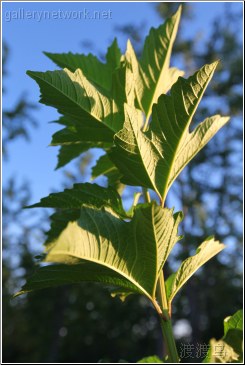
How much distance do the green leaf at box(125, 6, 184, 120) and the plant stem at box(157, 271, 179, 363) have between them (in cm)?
53

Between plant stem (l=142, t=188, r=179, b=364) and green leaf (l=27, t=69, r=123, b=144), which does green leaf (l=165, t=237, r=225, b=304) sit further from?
green leaf (l=27, t=69, r=123, b=144)

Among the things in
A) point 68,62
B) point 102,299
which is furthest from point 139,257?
point 102,299

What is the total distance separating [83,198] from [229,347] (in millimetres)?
506

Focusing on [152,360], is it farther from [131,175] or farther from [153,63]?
[153,63]

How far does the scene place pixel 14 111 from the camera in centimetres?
1277

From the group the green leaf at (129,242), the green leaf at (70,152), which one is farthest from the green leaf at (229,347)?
the green leaf at (70,152)

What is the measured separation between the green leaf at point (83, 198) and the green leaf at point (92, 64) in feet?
1.39

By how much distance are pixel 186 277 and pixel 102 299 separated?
775 inches

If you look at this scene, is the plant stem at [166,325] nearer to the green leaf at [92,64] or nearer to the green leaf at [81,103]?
the green leaf at [81,103]

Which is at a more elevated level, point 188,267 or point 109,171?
point 109,171

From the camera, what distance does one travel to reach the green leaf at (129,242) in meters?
0.81

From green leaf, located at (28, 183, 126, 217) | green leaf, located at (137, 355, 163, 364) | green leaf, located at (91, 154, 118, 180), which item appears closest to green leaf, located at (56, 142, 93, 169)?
green leaf, located at (91, 154, 118, 180)

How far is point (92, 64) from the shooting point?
54.2 inches

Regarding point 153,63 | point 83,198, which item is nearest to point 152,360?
point 83,198
